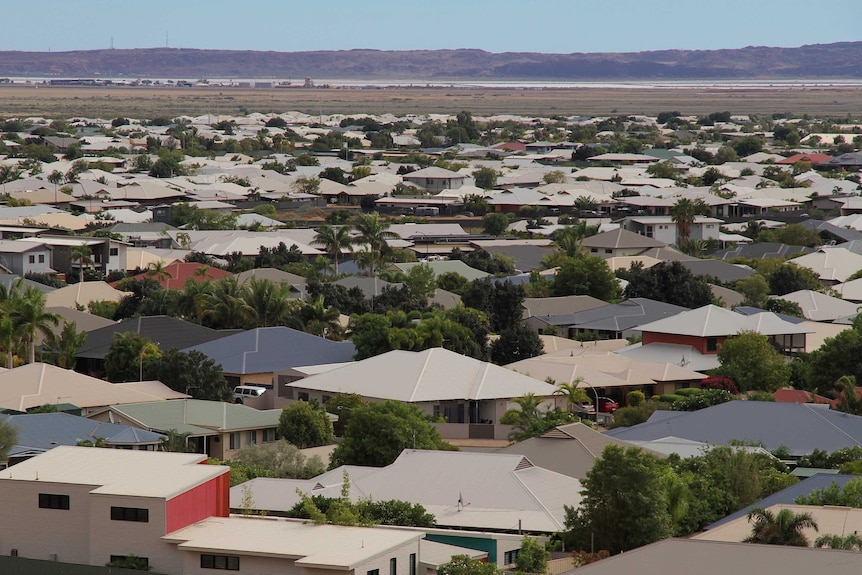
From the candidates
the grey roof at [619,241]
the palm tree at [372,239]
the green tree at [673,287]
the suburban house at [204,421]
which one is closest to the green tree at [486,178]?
the grey roof at [619,241]

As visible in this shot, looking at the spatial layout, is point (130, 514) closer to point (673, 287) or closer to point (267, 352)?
point (267, 352)

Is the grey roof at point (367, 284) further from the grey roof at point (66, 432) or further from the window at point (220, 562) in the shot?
the window at point (220, 562)

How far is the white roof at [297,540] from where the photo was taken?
23719 mm

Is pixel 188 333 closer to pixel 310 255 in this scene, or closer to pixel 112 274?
pixel 112 274

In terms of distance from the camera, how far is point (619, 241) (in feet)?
285

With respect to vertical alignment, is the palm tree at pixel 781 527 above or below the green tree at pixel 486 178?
above

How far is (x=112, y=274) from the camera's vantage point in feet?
241

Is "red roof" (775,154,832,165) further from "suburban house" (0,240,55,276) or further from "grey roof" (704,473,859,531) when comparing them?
"grey roof" (704,473,859,531)

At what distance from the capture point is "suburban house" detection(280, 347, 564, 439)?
44531 millimetres

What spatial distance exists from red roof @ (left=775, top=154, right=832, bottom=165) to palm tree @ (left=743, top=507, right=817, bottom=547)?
12987 centimetres

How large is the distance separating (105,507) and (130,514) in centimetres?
44

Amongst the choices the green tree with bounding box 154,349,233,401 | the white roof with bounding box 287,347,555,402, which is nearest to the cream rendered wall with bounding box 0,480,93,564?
the white roof with bounding box 287,347,555,402

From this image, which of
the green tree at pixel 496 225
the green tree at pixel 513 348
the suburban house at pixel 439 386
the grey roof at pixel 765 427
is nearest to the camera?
the grey roof at pixel 765 427

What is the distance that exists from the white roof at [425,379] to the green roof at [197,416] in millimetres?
3129
